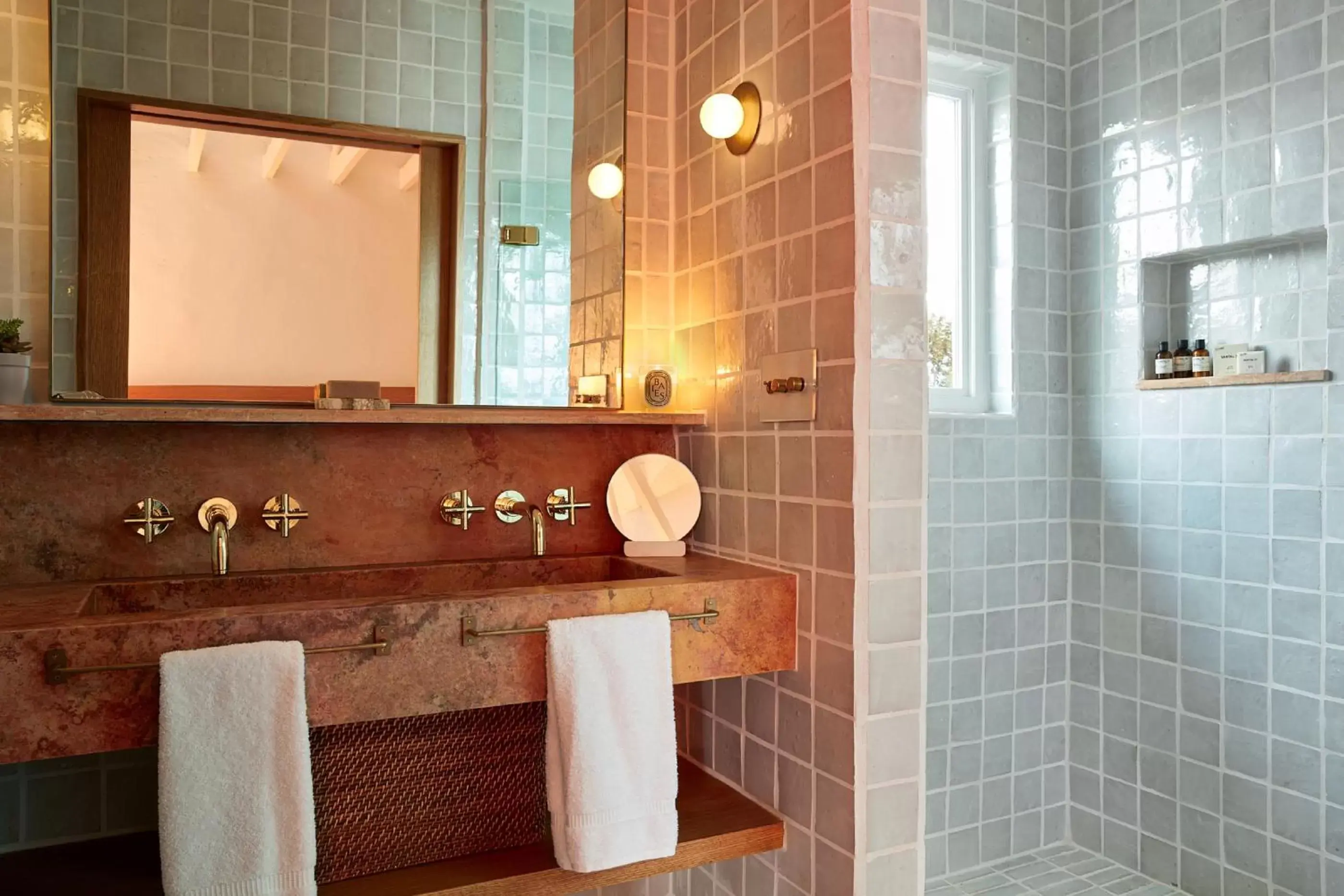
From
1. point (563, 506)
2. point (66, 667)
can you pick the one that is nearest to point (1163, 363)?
point (563, 506)

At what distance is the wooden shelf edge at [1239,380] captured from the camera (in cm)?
225

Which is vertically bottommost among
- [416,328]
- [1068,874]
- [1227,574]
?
[1068,874]

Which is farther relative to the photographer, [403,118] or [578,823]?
[403,118]

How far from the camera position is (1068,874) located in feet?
8.81

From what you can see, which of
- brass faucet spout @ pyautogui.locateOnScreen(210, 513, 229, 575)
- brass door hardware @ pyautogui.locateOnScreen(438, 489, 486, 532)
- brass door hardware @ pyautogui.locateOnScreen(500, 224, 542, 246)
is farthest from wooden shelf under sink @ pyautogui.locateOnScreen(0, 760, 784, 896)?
brass door hardware @ pyautogui.locateOnScreen(500, 224, 542, 246)

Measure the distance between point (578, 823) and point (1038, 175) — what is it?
231cm

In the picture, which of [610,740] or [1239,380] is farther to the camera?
[1239,380]

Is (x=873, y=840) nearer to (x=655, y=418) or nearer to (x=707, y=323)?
(x=655, y=418)

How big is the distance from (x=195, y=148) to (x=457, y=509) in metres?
0.79

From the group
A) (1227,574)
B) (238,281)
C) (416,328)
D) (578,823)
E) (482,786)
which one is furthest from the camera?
(1227,574)

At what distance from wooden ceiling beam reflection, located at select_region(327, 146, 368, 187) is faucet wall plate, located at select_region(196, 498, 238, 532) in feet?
2.04

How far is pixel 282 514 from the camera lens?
171cm

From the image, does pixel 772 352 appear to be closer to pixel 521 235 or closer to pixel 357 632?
pixel 521 235

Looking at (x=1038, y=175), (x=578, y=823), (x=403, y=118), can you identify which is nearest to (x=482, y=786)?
(x=578, y=823)
